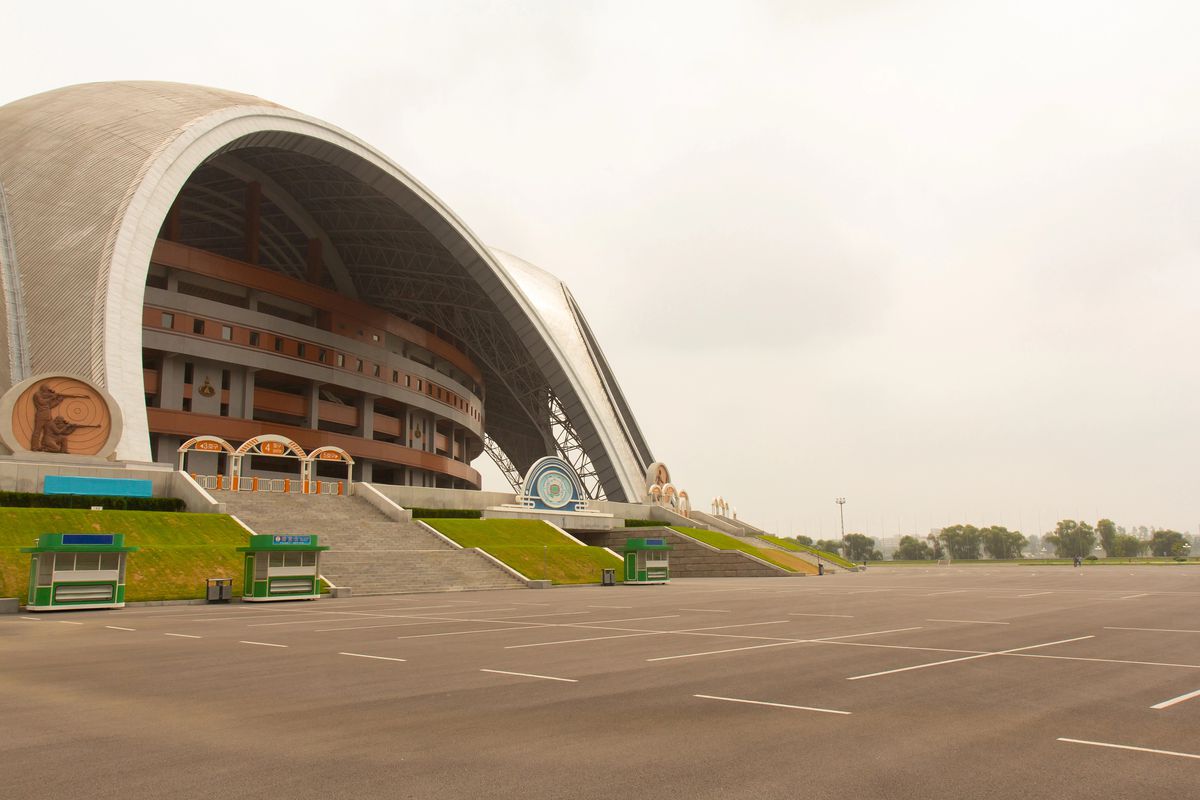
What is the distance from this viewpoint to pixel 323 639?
16109 mm

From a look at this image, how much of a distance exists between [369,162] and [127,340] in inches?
803

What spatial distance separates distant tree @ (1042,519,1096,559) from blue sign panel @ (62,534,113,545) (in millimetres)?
168586

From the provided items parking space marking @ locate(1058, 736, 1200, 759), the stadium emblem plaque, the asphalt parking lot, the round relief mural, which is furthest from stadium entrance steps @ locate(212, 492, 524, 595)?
parking space marking @ locate(1058, 736, 1200, 759)

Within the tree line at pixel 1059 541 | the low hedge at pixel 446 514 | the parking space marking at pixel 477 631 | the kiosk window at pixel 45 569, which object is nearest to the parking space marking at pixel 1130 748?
the parking space marking at pixel 477 631

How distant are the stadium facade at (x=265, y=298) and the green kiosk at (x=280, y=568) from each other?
48.3 feet

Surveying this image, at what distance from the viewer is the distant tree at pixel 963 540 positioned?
570ft

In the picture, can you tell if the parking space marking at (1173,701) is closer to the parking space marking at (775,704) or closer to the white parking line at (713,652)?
the parking space marking at (775,704)

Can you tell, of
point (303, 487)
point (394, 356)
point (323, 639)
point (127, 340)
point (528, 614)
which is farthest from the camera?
point (394, 356)

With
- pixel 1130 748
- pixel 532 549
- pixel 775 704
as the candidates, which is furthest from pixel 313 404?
pixel 1130 748

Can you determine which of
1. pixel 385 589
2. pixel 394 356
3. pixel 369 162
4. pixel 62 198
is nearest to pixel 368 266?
pixel 394 356

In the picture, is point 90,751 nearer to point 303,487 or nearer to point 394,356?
point 303,487

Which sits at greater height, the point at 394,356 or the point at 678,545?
the point at 394,356

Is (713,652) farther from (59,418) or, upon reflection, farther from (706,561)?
(706,561)

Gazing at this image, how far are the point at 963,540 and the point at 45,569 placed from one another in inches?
7011
